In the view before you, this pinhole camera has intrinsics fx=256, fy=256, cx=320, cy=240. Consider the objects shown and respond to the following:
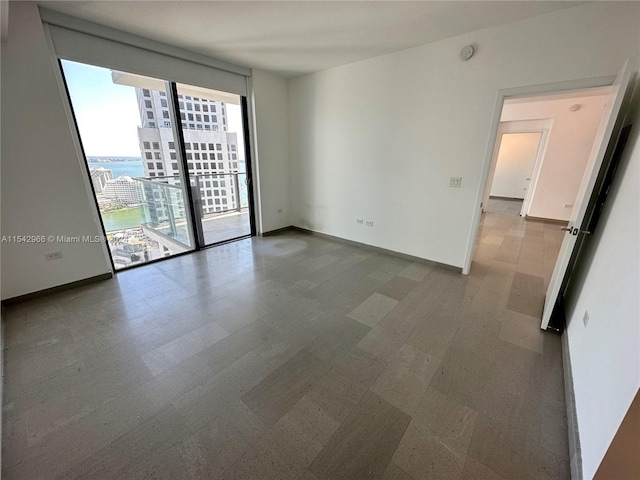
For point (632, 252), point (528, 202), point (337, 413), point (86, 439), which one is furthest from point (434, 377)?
point (528, 202)

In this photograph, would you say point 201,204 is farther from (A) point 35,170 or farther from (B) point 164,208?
(A) point 35,170

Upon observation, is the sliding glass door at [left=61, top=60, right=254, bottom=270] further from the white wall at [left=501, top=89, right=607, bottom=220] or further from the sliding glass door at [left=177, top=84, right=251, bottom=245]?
the white wall at [left=501, top=89, right=607, bottom=220]

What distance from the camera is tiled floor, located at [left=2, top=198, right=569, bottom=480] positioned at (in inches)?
51.5

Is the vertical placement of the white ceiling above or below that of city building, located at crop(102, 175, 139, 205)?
above

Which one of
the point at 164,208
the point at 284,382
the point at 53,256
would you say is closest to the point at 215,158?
the point at 164,208

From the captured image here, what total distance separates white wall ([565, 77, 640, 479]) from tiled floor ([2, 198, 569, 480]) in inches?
10.0

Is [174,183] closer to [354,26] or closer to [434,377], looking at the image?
[354,26]

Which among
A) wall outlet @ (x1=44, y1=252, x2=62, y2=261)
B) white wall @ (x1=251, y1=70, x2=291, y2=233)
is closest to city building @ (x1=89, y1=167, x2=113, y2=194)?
wall outlet @ (x1=44, y1=252, x2=62, y2=261)

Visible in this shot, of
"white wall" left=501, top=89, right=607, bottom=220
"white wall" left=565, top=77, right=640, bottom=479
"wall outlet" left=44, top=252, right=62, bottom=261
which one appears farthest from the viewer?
"white wall" left=501, top=89, right=607, bottom=220

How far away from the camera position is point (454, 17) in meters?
2.43

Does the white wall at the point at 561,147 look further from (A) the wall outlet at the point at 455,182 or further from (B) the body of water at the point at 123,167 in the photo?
(B) the body of water at the point at 123,167

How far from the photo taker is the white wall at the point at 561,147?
17.5 feet

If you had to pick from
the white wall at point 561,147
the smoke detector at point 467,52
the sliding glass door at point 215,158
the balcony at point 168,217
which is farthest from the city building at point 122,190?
the white wall at point 561,147

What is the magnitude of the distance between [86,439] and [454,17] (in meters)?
4.23
